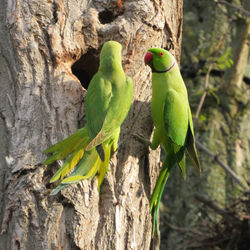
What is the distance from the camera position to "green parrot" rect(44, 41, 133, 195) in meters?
2.09

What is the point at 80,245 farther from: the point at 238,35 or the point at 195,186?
the point at 238,35

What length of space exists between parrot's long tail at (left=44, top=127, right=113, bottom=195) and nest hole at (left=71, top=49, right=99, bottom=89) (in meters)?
0.61

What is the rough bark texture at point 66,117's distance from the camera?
2.03m

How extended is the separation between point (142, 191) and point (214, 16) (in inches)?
126

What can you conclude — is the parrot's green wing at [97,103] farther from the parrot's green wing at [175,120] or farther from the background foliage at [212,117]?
the background foliage at [212,117]

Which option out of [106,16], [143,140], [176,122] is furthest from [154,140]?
[106,16]

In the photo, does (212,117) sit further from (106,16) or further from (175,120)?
(175,120)

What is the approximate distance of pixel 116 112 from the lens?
7.18 ft

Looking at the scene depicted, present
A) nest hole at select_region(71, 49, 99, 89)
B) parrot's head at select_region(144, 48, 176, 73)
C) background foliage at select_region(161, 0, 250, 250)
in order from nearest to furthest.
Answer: parrot's head at select_region(144, 48, 176, 73) → nest hole at select_region(71, 49, 99, 89) → background foliage at select_region(161, 0, 250, 250)

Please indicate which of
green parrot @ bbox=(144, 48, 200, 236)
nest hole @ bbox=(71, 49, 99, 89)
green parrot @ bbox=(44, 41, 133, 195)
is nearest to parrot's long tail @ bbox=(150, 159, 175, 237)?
green parrot @ bbox=(144, 48, 200, 236)

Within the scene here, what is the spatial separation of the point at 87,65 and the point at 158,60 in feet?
1.71

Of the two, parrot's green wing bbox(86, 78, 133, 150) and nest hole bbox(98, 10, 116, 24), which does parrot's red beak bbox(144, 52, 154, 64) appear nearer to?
parrot's green wing bbox(86, 78, 133, 150)

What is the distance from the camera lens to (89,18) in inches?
102

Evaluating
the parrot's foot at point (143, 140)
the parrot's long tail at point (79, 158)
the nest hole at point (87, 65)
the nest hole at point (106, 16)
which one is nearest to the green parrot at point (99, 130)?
the parrot's long tail at point (79, 158)
